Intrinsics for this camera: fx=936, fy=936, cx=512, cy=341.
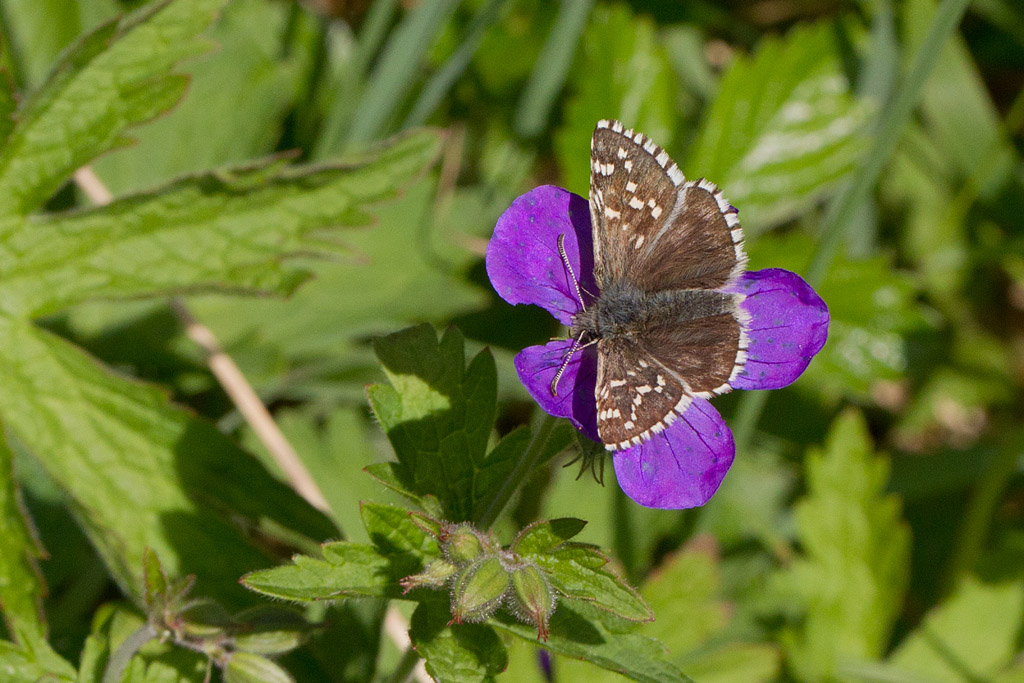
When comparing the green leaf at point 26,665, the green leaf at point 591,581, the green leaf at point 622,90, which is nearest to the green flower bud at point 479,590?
the green leaf at point 591,581

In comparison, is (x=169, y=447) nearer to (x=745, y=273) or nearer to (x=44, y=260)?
(x=44, y=260)

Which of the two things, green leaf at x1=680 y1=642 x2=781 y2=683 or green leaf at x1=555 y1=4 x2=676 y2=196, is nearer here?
green leaf at x1=680 y1=642 x2=781 y2=683

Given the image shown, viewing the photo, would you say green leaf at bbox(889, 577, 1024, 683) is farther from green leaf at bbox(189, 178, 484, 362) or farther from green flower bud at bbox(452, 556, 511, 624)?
green flower bud at bbox(452, 556, 511, 624)

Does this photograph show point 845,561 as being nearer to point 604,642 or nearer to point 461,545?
point 604,642

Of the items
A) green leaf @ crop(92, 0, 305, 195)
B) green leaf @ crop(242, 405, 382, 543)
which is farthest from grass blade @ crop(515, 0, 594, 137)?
green leaf @ crop(242, 405, 382, 543)

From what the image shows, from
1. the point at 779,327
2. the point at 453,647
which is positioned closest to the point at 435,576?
the point at 453,647

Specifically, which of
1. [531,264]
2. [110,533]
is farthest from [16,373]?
[531,264]
